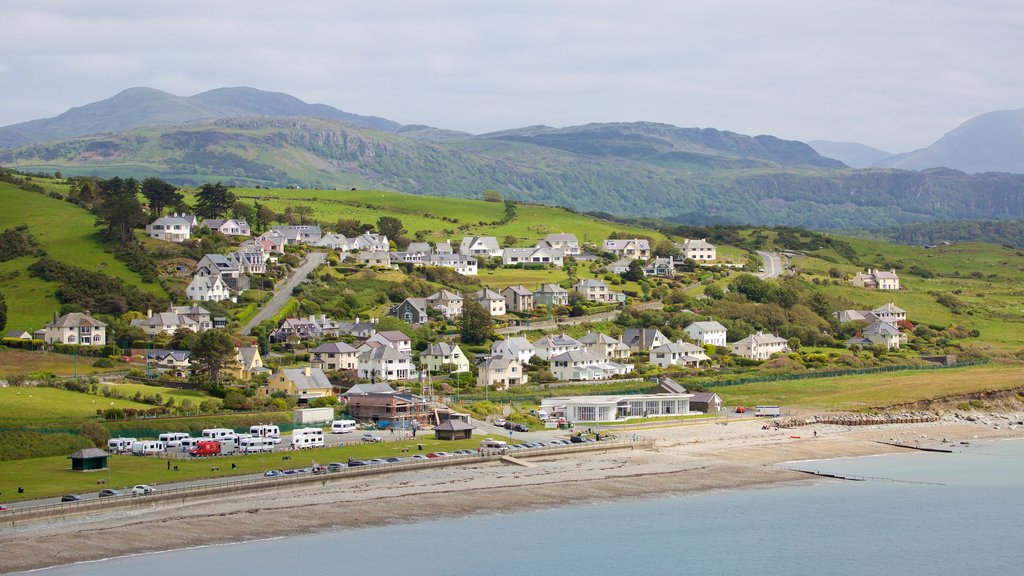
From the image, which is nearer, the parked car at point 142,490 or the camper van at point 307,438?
the parked car at point 142,490

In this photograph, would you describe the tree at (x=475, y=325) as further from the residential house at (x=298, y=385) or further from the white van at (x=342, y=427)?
the white van at (x=342, y=427)

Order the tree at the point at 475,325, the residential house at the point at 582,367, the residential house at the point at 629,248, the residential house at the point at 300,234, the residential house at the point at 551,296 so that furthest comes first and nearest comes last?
the residential house at the point at 629,248 → the residential house at the point at 300,234 → the residential house at the point at 551,296 → the tree at the point at 475,325 → the residential house at the point at 582,367

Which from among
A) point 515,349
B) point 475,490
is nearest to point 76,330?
point 515,349

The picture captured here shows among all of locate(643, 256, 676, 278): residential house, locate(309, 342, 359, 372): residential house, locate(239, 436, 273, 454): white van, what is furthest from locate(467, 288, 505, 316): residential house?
locate(239, 436, 273, 454): white van

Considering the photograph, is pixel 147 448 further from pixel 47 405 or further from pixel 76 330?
pixel 76 330

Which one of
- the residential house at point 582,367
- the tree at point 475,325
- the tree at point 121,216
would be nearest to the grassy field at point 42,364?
the tree at point 475,325

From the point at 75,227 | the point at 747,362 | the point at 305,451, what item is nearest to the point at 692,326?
the point at 747,362
